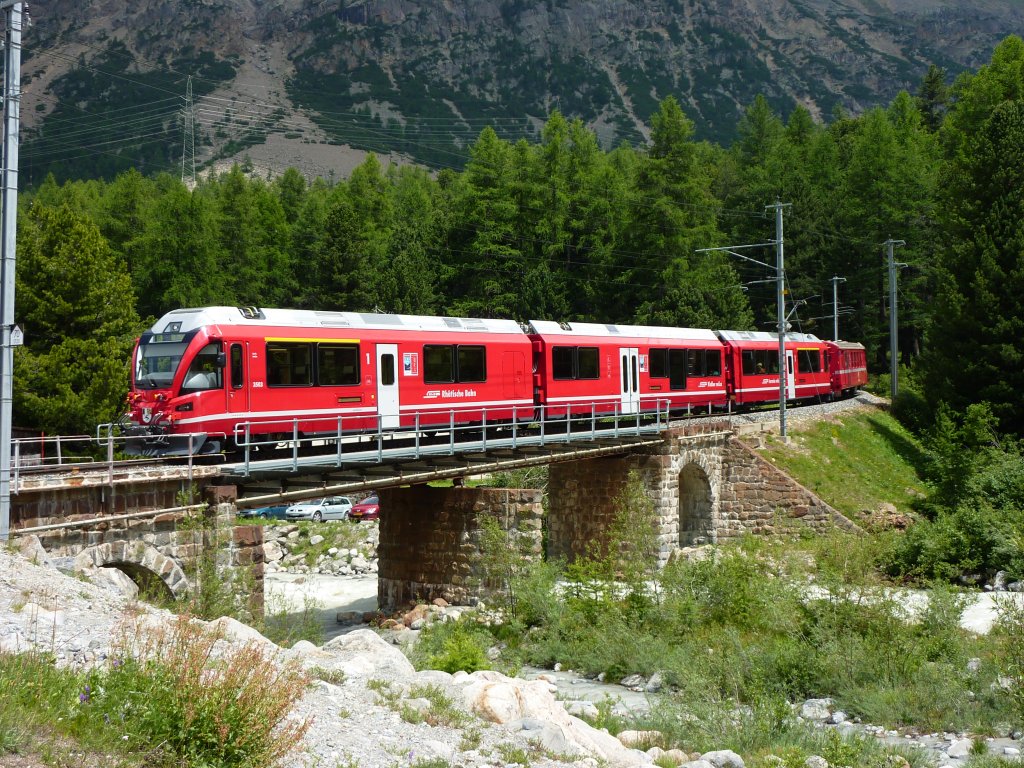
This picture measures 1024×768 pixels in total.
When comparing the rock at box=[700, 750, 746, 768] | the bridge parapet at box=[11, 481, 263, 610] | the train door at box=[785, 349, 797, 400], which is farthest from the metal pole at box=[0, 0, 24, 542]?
the train door at box=[785, 349, 797, 400]

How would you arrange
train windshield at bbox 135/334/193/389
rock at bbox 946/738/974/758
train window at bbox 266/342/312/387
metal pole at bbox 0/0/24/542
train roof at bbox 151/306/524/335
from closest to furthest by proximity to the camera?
metal pole at bbox 0/0/24/542, rock at bbox 946/738/974/758, train windshield at bbox 135/334/193/389, train roof at bbox 151/306/524/335, train window at bbox 266/342/312/387

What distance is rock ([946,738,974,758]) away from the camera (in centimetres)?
1281

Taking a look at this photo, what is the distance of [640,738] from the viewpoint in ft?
41.2

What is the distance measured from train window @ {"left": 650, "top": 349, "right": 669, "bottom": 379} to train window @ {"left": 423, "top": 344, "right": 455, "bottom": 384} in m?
9.50

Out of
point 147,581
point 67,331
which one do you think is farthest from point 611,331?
point 147,581

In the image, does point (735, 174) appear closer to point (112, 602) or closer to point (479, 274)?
point (479, 274)

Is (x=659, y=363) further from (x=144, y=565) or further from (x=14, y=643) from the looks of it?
(x=14, y=643)

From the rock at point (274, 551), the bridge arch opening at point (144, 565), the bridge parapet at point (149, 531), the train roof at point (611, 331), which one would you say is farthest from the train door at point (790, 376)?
the bridge arch opening at point (144, 565)

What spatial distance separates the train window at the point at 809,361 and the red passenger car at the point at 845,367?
1.85 m

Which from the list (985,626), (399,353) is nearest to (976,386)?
(985,626)

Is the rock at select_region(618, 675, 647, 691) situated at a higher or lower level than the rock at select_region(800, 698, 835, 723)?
lower

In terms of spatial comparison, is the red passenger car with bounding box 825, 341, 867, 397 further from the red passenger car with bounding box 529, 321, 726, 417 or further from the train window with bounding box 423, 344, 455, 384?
the train window with bounding box 423, 344, 455, 384

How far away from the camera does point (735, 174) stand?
75.3m

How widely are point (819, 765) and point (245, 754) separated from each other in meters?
6.74
